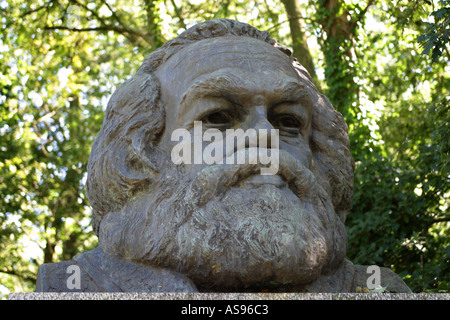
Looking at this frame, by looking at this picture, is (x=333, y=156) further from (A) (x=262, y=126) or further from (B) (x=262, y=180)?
(B) (x=262, y=180)

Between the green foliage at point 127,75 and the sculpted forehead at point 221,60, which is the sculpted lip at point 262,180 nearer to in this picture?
the sculpted forehead at point 221,60

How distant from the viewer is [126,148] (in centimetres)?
502

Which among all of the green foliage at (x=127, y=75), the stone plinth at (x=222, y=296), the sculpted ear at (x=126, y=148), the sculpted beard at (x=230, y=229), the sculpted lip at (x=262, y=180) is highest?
the green foliage at (x=127, y=75)

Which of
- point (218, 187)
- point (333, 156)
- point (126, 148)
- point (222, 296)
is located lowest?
point (222, 296)

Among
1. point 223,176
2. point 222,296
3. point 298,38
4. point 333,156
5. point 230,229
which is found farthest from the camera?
point 298,38

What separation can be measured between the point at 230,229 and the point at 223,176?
0.36 meters

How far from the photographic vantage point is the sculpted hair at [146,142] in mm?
4973

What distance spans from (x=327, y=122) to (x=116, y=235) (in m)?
1.78

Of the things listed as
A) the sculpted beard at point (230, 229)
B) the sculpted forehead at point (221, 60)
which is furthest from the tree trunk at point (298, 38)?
the sculpted beard at point (230, 229)

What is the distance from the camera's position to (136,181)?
490 centimetres

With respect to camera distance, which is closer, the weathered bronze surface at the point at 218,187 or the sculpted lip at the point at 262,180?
the weathered bronze surface at the point at 218,187

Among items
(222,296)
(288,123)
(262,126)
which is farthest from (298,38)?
(222,296)

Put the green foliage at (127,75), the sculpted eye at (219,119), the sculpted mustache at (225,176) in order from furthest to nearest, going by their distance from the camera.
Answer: the green foliage at (127,75) < the sculpted eye at (219,119) < the sculpted mustache at (225,176)
